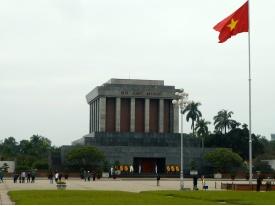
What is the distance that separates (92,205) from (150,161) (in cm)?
8220

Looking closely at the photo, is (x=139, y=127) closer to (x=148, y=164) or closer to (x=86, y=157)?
(x=148, y=164)

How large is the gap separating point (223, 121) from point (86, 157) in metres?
51.4

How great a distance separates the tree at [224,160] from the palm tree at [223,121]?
39220 mm

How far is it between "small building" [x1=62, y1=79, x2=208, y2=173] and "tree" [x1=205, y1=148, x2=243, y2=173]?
620 cm

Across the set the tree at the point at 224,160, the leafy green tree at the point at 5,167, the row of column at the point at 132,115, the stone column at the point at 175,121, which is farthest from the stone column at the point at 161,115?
the leafy green tree at the point at 5,167

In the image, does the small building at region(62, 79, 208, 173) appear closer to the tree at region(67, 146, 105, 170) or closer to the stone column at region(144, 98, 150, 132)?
the stone column at region(144, 98, 150, 132)

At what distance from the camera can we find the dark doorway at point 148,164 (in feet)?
342

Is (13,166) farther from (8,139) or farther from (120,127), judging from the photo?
(8,139)

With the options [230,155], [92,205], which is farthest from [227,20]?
[230,155]

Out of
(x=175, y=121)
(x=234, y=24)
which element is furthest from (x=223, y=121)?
(x=234, y=24)

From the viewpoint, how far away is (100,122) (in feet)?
376

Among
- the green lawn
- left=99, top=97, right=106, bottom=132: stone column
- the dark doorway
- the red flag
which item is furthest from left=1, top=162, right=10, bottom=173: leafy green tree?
the green lawn

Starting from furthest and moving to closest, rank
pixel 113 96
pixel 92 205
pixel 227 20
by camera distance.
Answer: pixel 113 96, pixel 227 20, pixel 92 205

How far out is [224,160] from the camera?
95062 millimetres
